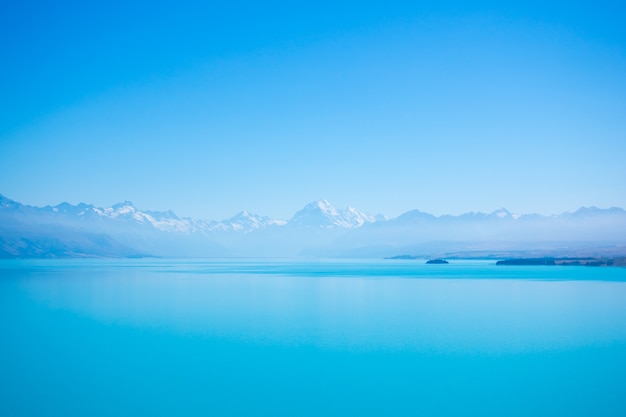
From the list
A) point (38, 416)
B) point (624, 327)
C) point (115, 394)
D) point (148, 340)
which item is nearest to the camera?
point (38, 416)

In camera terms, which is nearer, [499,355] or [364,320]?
[499,355]

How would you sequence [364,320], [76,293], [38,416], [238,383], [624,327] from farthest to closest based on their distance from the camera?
[76,293] → [364,320] → [624,327] → [238,383] → [38,416]

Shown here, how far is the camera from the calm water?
622 inches

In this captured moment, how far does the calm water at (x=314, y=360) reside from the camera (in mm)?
15797

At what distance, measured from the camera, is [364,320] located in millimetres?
32031

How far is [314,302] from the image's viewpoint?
139 ft

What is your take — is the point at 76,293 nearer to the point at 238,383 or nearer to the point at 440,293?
the point at 440,293

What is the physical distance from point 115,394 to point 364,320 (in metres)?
17.8

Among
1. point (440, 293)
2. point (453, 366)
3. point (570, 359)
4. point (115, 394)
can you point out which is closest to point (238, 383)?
point (115, 394)

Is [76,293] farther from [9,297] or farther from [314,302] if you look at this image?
[314,302]

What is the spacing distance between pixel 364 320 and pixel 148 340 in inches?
495

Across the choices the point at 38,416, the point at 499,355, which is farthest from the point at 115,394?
the point at 499,355

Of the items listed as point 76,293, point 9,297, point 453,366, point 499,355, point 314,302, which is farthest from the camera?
point 76,293

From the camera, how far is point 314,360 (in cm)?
2144
